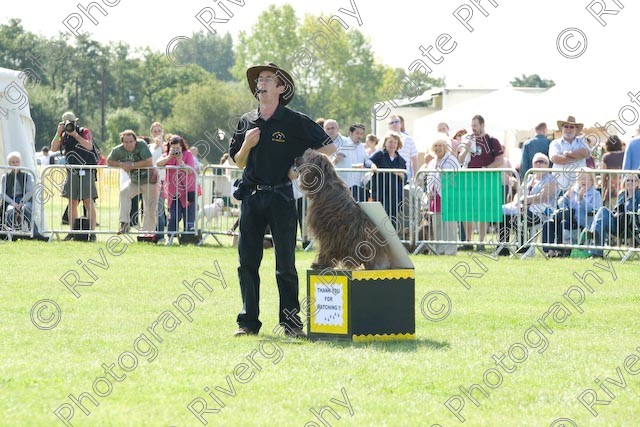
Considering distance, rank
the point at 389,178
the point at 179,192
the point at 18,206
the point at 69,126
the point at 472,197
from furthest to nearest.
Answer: the point at 69,126, the point at 179,192, the point at 18,206, the point at 389,178, the point at 472,197

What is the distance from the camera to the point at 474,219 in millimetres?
16547

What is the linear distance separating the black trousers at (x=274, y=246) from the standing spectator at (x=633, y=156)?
8.49 metres

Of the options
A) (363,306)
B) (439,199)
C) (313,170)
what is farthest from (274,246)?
(439,199)

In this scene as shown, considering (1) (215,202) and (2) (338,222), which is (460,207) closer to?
(1) (215,202)

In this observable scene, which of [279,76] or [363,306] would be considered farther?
[279,76]

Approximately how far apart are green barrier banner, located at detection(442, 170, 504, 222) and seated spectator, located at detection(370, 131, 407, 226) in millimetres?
727

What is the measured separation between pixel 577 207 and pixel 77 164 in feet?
27.2

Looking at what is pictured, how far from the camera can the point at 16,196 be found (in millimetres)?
17672

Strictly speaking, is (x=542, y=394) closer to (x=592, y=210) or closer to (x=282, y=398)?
(x=282, y=398)

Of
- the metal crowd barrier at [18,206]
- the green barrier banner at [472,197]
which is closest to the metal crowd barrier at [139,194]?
the metal crowd barrier at [18,206]

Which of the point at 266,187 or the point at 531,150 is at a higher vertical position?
the point at 531,150

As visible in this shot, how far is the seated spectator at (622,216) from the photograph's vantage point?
1541 cm

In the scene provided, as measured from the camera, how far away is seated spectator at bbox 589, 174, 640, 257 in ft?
50.5

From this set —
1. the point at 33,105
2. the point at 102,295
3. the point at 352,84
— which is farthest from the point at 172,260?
the point at 352,84
